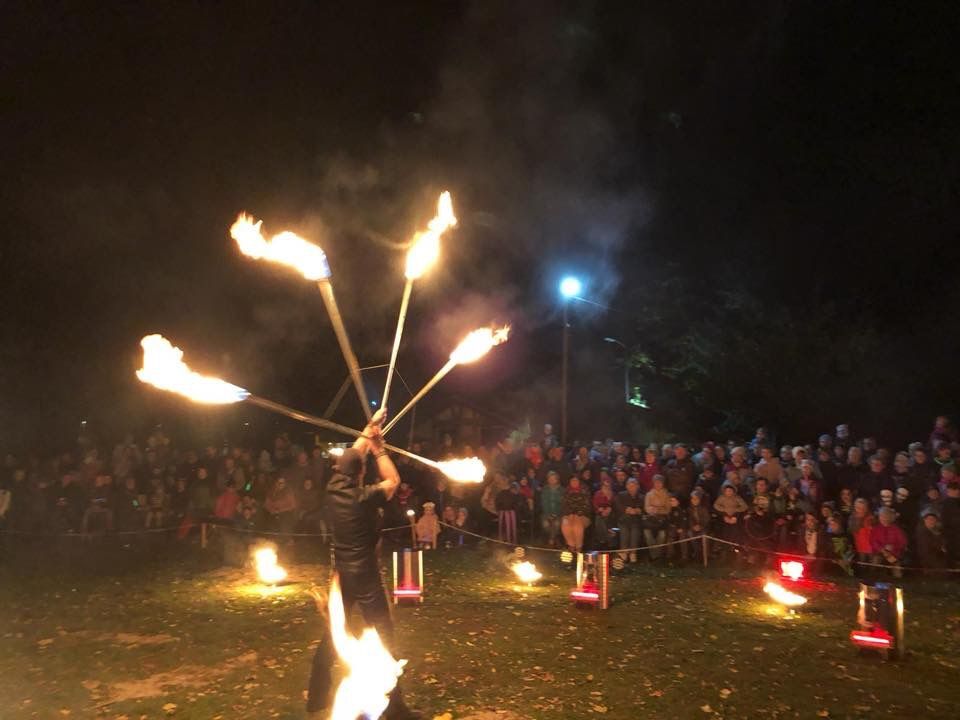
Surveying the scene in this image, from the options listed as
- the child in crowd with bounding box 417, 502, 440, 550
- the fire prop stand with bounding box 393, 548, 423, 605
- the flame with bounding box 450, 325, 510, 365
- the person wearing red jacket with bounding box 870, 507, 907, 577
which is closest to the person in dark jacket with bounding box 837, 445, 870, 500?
the person wearing red jacket with bounding box 870, 507, 907, 577

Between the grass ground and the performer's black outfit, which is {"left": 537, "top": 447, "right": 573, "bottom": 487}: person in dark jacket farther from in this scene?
the performer's black outfit

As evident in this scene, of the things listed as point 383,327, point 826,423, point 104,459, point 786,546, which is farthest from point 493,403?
point 786,546

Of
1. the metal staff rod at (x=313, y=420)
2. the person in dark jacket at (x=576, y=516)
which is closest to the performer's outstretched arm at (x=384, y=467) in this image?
the metal staff rod at (x=313, y=420)

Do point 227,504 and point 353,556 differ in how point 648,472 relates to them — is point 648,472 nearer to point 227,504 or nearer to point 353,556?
point 227,504

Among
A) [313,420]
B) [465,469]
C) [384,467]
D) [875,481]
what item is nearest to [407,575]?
[465,469]

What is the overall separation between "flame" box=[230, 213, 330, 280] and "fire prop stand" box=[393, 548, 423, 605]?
4.69 meters

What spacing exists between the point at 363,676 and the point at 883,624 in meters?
5.49

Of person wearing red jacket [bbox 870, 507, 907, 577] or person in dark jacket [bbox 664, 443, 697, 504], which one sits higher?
person in dark jacket [bbox 664, 443, 697, 504]

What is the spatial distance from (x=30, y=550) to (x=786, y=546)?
45.4ft

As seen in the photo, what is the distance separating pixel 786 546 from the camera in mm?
11758

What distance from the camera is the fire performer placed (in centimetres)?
580

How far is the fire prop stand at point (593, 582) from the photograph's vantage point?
9273mm

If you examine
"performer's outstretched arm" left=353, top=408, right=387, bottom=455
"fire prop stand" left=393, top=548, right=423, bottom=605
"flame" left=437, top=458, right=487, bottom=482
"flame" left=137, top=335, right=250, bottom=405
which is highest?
"flame" left=137, top=335, right=250, bottom=405

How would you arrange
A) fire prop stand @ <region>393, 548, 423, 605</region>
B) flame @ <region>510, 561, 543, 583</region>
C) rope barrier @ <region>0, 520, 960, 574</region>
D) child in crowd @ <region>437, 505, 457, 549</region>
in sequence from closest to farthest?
fire prop stand @ <region>393, 548, 423, 605</region>
rope barrier @ <region>0, 520, 960, 574</region>
flame @ <region>510, 561, 543, 583</region>
child in crowd @ <region>437, 505, 457, 549</region>
